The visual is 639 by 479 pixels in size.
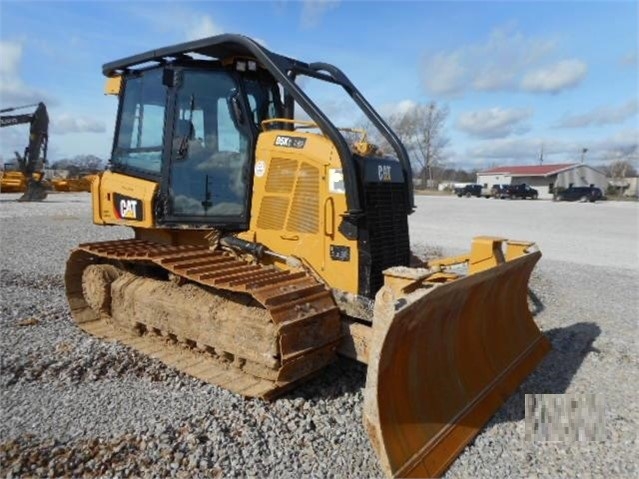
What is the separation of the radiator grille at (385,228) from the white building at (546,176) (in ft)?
204

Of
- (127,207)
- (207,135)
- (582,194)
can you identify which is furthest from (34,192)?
(582,194)

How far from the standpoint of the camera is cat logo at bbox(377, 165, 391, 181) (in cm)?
469

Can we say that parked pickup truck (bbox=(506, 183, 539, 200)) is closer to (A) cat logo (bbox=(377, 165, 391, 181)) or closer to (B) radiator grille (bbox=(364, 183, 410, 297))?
(B) radiator grille (bbox=(364, 183, 410, 297))

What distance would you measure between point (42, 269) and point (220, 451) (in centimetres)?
682

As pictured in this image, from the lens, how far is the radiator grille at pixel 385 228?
177 inches

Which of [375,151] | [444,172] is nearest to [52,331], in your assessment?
[375,151]

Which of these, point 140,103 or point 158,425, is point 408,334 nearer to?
point 158,425

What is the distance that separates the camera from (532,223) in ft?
72.6

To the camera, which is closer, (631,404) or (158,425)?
(158,425)

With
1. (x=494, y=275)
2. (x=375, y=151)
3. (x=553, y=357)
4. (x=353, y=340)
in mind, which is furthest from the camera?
(x=553, y=357)

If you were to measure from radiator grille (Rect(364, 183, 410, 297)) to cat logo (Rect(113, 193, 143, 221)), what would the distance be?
2459 mm

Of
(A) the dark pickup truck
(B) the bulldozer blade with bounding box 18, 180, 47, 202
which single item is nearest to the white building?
(A) the dark pickup truck

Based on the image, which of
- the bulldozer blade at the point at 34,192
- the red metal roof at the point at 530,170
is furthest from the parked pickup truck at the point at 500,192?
the bulldozer blade at the point at 34,192

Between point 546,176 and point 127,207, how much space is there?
2725 inches
